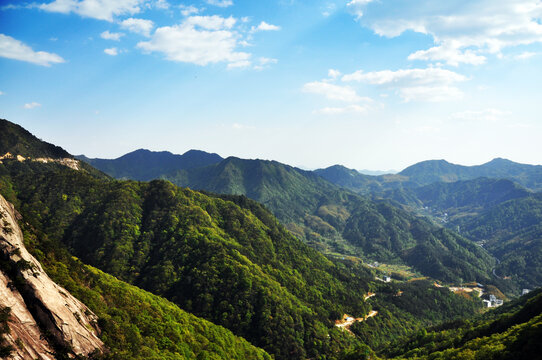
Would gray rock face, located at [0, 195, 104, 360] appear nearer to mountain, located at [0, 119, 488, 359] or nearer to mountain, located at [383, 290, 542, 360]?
mountain, located at [0, 119, 488, 359]

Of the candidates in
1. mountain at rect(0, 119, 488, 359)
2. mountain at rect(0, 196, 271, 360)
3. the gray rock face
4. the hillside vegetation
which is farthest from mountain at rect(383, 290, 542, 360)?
the gray rock face

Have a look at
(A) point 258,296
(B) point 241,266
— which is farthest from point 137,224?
(A) point 258,296

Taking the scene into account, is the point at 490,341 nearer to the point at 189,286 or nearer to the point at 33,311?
the point at 33,311

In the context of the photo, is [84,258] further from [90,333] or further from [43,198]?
[90,333]

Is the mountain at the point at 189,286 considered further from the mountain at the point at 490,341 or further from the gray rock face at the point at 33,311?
the mountain at the point at 490,341

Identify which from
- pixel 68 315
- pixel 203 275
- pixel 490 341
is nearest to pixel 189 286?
pixel 203 275
